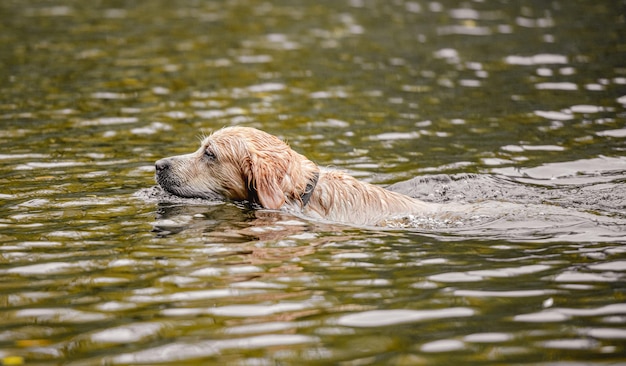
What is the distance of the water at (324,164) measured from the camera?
6328 mm

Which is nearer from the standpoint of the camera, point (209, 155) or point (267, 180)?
point (267, 180)

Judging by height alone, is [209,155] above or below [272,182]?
above

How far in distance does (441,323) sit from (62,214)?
5.07 metres

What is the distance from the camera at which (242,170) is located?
1005 centimetres

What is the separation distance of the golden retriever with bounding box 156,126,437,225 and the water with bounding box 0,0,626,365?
0.30 meters

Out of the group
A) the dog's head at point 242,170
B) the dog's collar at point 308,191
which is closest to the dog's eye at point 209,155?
the dog's head at point 242,170

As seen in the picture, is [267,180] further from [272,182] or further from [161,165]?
[161,165]

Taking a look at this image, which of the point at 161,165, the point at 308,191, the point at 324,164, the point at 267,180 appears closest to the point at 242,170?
the point at 267,180

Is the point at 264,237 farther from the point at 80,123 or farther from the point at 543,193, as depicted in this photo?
the point at 80,123

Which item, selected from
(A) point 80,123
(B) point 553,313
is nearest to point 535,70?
(A) point 80,123

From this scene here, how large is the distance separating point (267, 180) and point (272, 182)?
70 mm

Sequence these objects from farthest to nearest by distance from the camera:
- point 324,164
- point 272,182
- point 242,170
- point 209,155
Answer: point 324,164 < point 209,155 < point 242,170 < point 272,182

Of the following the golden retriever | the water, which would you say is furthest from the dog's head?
the water

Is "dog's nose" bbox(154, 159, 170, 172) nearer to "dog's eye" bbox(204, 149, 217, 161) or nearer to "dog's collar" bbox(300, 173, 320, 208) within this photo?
"dog's eye" bbox(204, 149, 217, 161)
